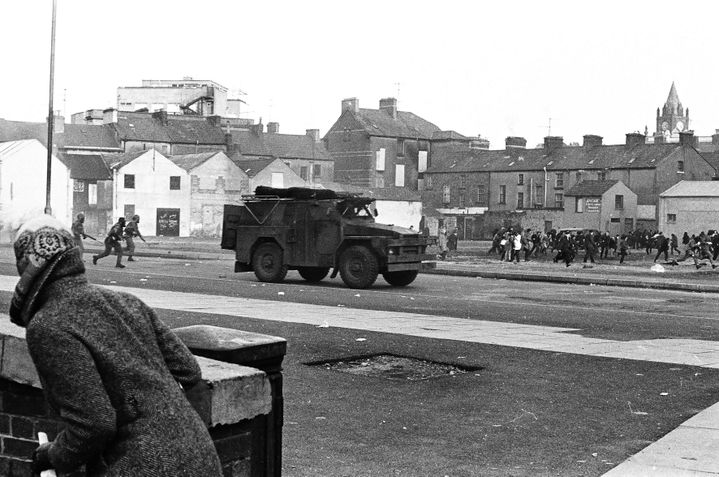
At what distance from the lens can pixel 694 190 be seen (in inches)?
2438

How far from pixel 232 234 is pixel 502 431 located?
52.5ft

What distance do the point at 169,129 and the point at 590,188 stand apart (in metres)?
36.2

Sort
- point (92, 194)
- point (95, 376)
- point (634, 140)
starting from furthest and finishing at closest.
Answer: point (634, 140) < point (92, 194) < point (95, 376)

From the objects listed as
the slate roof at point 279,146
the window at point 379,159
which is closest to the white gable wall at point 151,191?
the slate roof at point 279,146

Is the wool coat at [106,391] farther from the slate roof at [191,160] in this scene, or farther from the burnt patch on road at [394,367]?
the slate roof at [191,160]

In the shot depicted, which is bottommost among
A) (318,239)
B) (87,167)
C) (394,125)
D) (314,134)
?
(318,239)

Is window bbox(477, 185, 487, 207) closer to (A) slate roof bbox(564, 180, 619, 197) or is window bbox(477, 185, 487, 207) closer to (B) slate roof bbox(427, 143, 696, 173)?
(B) slate roof bbox(427, 143, 696, 173)

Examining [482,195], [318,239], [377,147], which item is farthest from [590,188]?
[318,239]

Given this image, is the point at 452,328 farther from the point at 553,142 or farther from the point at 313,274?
the point at 553,142

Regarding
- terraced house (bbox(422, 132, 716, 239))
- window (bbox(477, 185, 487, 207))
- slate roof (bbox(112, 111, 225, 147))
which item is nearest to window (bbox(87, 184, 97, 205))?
slate roof (bbox(112, 111, 225, 147))

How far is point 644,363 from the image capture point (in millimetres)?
10141

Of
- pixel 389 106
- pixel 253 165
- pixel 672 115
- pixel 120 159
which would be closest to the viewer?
pixel 120 159

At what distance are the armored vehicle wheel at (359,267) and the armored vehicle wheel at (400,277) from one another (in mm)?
938

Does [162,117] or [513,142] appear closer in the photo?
[513,142]
